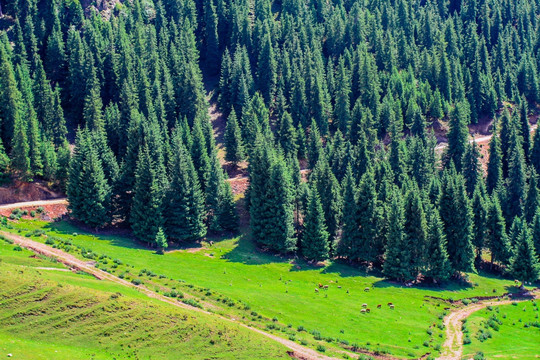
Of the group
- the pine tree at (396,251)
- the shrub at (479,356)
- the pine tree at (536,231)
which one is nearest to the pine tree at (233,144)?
the pine tree at (396,251)

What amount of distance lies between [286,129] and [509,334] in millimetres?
68905

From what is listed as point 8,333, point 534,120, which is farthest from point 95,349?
point 534,120

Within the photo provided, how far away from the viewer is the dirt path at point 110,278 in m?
62.9

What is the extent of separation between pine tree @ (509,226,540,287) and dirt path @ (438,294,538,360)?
3.30 m

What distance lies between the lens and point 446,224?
102938 millimetres

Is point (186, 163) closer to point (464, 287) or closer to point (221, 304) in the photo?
point (221, 304)

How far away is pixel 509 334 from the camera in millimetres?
78125

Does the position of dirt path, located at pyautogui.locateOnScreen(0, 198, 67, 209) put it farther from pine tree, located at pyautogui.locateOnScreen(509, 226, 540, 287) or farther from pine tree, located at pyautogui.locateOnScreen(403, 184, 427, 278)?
pine tree, located at pyautogui.locateOnScreen(509, 226, 540, 287)

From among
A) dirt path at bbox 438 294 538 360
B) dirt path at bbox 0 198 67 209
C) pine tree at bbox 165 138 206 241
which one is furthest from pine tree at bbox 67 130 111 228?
dirt path at bbox 438 294 538 360

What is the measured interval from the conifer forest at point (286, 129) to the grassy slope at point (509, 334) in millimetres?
11009

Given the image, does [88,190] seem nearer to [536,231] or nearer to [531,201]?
[536,231]

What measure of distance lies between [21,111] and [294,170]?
57038 mm

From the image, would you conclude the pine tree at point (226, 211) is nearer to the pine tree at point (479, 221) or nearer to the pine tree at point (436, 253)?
the pine tree at point (436, 253)

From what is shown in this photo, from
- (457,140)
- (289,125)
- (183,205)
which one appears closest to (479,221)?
(457,140)
